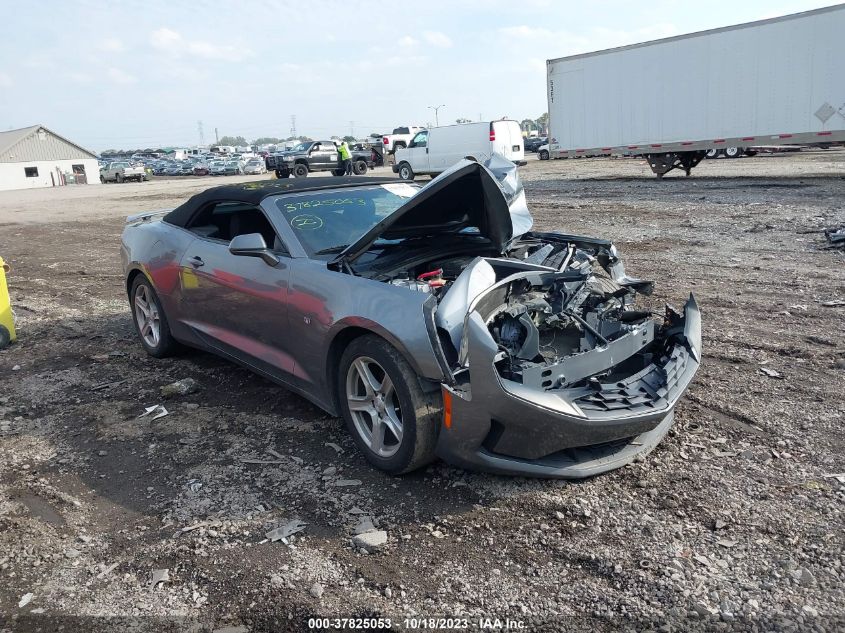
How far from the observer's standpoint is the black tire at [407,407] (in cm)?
341

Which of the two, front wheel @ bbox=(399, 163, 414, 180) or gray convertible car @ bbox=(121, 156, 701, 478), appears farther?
front wheel @ bbox=(399, 163, 414, 180)

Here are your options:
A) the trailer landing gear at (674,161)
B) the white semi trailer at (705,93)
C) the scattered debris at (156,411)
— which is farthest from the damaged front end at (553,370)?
the trailer landing gear at (674,161)

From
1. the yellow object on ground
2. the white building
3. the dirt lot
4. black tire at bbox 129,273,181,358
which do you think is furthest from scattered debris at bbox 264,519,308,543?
the white building

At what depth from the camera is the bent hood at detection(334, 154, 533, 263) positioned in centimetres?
408

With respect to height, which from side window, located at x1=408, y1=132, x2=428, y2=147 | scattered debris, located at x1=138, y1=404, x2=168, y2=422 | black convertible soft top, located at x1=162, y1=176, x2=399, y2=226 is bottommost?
scattered debris, located at x1=138, y1=404, x2=168, y2=422

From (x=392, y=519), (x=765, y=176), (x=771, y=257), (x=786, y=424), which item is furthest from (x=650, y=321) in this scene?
(x=765, y=176)

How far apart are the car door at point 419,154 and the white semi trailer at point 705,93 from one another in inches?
245

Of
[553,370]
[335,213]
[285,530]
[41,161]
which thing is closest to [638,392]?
[553,370]

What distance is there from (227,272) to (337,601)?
275cm

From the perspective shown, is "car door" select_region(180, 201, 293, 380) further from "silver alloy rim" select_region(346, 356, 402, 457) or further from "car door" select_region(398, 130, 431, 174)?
"car door" select_region(398, 130, 431, 174)

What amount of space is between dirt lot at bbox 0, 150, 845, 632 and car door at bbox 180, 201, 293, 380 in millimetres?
454

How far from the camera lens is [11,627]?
2.76m

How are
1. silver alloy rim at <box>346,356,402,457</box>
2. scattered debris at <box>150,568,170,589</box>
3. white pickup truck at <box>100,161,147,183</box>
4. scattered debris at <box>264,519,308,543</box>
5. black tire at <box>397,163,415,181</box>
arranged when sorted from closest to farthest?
scattered debris at <box>150,568,170,589</box>, scattered debris at <box>264,519,308,543</box>, silver alloy rim at <box>346,356,402,457</box>, black tire at <box>397,163,415,181</box>, white pickup truck at <box>100,161,147,183</box>

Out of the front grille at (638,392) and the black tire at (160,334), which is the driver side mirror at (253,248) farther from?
the front grille at (638,392)
